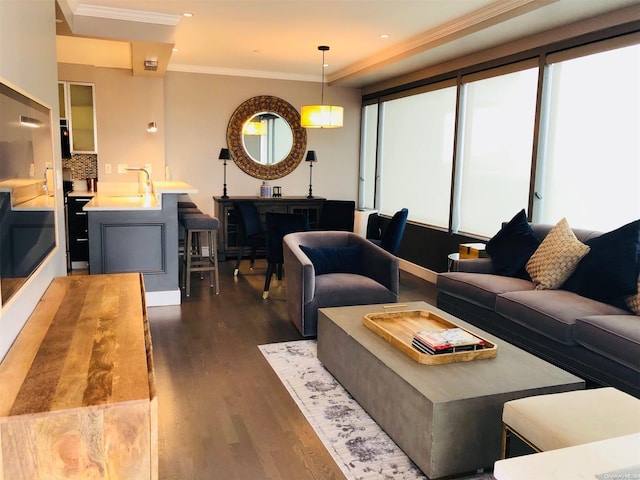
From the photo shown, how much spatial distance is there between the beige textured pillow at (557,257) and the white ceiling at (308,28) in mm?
1682

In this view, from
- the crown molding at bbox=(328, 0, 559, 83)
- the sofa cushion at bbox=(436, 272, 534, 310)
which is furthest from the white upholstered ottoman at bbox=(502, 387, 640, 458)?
the crown molding at bbox=(328, 0, 559, 83)

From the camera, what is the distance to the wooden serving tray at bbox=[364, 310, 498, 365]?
2.54m

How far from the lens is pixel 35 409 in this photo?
1587 millimetres

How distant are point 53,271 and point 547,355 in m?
3.15

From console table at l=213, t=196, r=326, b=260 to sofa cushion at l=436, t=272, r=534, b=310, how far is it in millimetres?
3464

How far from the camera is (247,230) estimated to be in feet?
20.9

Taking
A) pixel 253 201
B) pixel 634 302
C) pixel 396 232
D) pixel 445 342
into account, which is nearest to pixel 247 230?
pixel 253 201

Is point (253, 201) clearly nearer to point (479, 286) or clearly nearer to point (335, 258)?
point (335, 258)

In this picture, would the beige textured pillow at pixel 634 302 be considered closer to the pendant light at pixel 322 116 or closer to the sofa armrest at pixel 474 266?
the sofa armrest at pixel 474 266

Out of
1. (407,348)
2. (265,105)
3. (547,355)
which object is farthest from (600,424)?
(265,105)

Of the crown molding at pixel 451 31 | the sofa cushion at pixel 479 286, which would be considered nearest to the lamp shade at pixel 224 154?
the crown molding at pixel 451 31

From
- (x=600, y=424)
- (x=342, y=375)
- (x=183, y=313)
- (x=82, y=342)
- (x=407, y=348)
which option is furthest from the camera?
(x=183, y=313)

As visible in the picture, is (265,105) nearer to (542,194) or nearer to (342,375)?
(542,194)

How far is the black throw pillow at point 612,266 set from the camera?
130 inches
